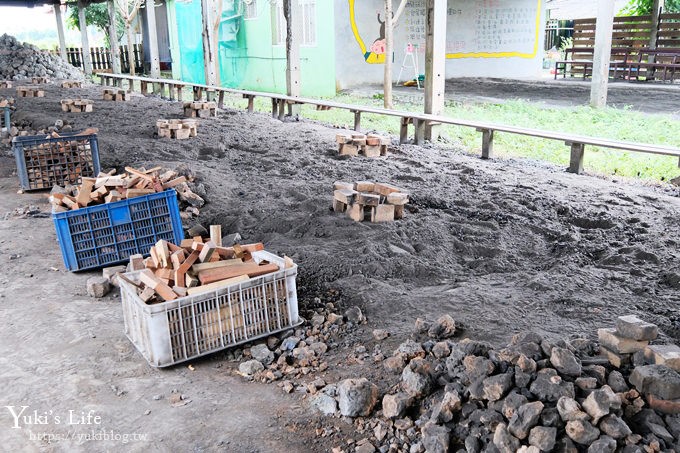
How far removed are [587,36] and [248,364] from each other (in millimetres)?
22380

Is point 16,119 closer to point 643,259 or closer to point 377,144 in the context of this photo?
point 377,144

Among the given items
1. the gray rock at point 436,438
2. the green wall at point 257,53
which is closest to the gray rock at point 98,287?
the gray rock at point 436,438

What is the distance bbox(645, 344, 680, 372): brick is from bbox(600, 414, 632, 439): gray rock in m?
0.48

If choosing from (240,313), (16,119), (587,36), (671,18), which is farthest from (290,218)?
(587,36)

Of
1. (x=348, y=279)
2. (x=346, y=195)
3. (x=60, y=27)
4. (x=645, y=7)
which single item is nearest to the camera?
(x=348, y=279)

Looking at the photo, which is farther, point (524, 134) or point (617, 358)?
point (524, 134)

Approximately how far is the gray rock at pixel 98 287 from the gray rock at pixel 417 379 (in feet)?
8.26

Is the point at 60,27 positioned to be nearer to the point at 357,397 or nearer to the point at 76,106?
the point at 76,106

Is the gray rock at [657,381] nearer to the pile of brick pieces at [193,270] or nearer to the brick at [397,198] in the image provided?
the pile of brick pieces at [193,270]

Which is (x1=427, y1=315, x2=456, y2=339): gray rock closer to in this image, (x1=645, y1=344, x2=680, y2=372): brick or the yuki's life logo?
(x1=645, y1=344, x2=680, y2=372): brick

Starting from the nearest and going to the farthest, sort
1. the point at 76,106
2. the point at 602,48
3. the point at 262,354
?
the point at 262,354
the point at 602,48
the point at 76,106

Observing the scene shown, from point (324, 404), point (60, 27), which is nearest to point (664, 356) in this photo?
point (324, 404)

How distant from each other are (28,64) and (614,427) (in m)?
27.4

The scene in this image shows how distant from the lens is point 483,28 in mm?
22781
